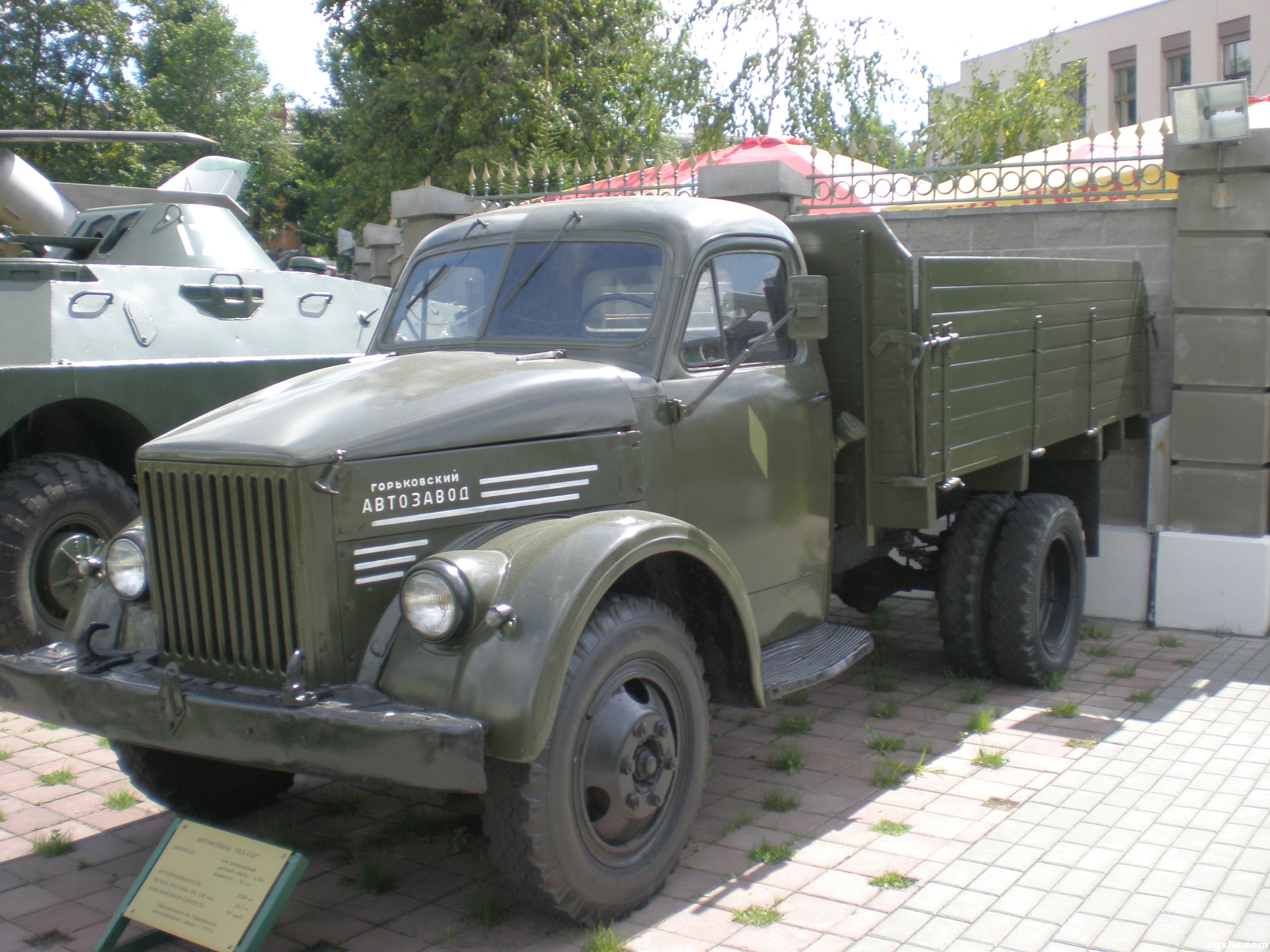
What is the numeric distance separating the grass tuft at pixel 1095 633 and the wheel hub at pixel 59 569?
525 centimetres

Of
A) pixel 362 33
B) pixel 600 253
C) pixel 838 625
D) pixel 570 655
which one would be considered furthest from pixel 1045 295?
pixel 362 33

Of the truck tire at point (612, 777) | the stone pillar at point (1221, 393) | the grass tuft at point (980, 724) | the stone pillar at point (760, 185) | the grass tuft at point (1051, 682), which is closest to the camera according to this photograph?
the truck tire at point (612, 777)

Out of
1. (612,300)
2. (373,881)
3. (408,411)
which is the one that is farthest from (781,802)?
(408,411)

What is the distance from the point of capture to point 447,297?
14.1 ft

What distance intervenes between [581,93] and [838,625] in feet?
54.8

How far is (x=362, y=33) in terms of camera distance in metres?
22.7

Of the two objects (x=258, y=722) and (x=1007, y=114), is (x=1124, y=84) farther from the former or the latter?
(x=258, y=722)

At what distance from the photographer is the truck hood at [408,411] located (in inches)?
121

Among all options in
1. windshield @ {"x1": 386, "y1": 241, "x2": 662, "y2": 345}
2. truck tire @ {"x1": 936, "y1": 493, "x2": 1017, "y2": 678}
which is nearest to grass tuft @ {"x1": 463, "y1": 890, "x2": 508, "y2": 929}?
windshield @ {"x1": 386, "y1": 241, "x2": 662, "y2": 345}

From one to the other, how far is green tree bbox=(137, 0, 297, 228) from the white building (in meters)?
22.4

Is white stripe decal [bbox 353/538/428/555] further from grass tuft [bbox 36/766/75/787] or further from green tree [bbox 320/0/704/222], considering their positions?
green tree [bbox 320/0/704/222]

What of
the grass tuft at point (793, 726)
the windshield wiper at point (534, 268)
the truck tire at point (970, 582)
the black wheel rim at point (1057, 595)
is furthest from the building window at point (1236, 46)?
the windshield wiper at point (534, 268)

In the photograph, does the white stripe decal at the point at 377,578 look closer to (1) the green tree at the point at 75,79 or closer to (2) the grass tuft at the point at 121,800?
(2) the grass tuft at the point at 121,800

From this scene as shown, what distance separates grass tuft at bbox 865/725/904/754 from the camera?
470cm
